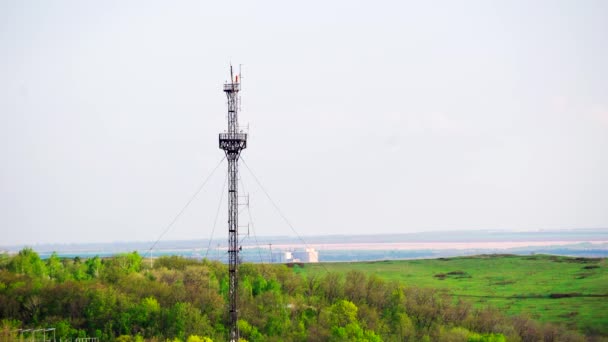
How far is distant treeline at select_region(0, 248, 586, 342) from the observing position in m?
91.6

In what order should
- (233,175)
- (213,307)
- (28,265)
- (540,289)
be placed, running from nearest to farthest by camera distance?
(233,175)
(213,307)
(28,265)
(540,289)

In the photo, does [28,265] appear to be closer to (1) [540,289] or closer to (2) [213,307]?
(2) [213,307]

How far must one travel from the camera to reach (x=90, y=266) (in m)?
128

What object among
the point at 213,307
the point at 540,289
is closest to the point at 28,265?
the point at 213,307

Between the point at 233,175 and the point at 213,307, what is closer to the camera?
the point at 233,175

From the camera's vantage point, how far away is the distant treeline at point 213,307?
91.6 metres

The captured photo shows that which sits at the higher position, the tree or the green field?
the tree

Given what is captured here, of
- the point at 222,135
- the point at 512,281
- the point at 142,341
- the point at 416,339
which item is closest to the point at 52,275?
the point at 142,341

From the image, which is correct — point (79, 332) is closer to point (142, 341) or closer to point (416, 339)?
point (142, 341)

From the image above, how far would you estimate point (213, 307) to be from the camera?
9975 cm

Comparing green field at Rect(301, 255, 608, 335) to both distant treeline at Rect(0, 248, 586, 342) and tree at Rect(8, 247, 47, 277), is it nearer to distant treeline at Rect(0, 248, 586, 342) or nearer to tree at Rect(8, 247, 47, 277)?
distant treeline at Rect(0, 248, 586, 342)

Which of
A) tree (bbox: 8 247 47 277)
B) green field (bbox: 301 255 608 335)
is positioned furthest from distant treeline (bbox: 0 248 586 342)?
green field (bbox: 301 255 608 335)

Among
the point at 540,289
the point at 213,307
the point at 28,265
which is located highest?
the point at 28,265

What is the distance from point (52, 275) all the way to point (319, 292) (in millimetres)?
37139
